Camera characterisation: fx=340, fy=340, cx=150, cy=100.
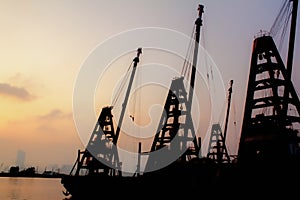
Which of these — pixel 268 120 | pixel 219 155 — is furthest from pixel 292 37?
pixel 219 155

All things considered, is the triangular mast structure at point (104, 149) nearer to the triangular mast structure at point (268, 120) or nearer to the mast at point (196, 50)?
the mast at point (196, 50)

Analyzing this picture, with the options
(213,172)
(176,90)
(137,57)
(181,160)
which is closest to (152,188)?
(181,160)

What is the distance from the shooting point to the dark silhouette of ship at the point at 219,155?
28375 millimetres

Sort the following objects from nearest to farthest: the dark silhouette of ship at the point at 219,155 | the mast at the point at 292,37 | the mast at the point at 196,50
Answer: the dark silhouette of ship at the point at 219,155
the mast at the point at 292,37
the mast at the point at 196,50

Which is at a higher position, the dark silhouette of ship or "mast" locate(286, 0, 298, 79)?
"mast" locate(286, 0, 298, 79)

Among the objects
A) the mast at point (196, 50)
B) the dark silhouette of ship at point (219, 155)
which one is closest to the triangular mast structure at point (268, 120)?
the dark silhouette of ship at point (219, 155)

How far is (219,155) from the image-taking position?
6184 cm

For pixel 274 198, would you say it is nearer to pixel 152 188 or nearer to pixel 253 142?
pixel 253 142

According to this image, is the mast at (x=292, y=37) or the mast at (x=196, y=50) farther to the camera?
the mast at (x=196, y=50)

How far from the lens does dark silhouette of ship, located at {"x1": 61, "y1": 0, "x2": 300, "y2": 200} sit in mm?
28375

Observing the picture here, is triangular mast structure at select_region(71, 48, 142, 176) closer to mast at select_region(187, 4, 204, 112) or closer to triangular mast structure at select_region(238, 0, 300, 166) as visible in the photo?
mast at select_region(187, 4, 204, 112)

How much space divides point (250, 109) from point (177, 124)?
51.8ft

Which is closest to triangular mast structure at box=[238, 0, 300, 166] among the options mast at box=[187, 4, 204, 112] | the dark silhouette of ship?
the dark silhouette of ship

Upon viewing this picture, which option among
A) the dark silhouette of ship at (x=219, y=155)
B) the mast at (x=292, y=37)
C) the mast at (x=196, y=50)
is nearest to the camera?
the dark silhouette of ship at (x=219, y=155)
